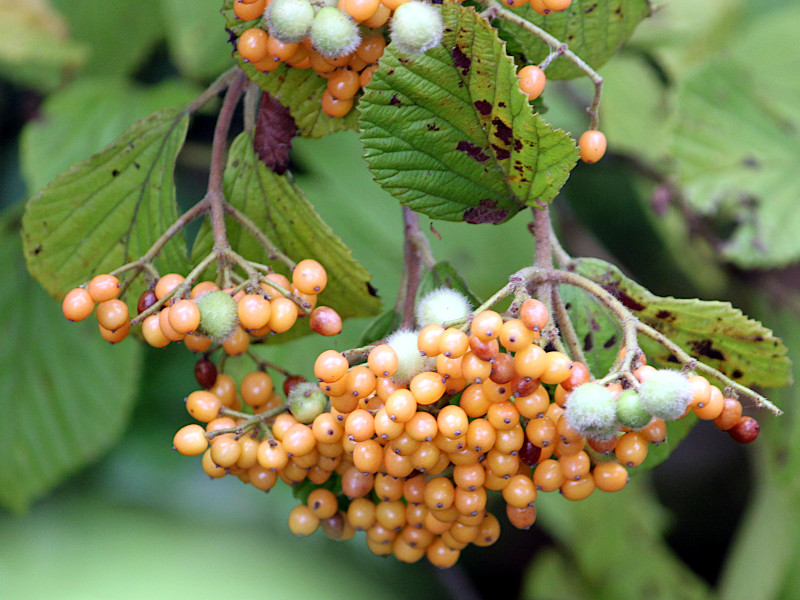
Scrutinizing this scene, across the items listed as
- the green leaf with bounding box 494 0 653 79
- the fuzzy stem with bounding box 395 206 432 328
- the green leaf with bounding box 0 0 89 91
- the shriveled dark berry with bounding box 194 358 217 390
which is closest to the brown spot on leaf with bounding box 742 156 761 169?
the green leaf with bounding box 494 0 653 79

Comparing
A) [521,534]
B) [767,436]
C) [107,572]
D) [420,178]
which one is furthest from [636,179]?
[107,572]

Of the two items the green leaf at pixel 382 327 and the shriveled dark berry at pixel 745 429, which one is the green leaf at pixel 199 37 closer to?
the green leaf at pixel 382 327

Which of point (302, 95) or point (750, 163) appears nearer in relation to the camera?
point (302, 95)

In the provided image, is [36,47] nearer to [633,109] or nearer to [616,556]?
[633,109]

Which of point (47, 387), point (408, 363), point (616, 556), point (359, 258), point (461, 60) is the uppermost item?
point (461, 60)

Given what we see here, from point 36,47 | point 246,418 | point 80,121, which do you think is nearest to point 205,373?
point 246,418

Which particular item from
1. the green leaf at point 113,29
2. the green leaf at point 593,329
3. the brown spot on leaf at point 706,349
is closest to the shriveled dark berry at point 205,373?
the green leaf at point 593,329

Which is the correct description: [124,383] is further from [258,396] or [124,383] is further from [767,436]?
[767,436]
